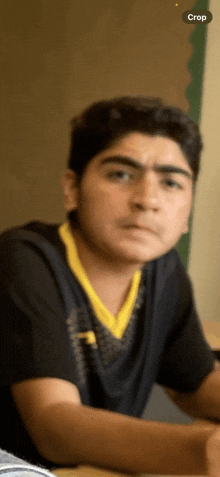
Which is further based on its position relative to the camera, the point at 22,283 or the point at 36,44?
the point at 36,44

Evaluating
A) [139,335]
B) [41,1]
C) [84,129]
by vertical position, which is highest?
[41,1]

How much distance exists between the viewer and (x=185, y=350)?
0.49m

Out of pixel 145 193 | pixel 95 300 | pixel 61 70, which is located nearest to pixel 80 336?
pixel 95 300

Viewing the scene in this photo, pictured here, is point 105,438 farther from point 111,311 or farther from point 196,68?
point 196,68

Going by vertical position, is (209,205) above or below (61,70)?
below

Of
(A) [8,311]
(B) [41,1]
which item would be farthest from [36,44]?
(A) [8,311]

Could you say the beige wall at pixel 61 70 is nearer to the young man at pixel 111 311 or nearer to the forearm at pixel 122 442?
the young man at pixel 111 311

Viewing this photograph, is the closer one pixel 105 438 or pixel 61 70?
pixel 105 438

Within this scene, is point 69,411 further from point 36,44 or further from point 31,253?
point 36,44

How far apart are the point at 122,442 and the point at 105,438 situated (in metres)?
0.01

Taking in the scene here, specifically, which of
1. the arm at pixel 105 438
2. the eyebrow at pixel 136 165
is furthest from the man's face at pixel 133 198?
the arm at pixel 105 438

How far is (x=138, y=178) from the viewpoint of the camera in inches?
15.8

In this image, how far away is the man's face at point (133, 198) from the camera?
15.7 inches

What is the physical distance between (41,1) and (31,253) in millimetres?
274
